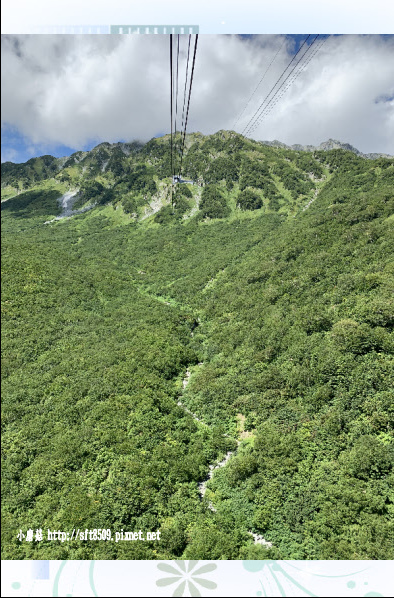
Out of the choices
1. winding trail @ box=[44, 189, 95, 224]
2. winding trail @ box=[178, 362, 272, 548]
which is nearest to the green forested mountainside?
winding trail @ box=[178, 362, 272, 548]

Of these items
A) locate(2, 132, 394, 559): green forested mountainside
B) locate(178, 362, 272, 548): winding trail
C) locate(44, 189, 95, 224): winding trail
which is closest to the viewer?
locate(2, 132, 394, 559): green forested mountainside

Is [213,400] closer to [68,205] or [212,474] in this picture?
[212,474]

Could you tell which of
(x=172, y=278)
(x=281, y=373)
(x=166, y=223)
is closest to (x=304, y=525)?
(x=281, y=373)

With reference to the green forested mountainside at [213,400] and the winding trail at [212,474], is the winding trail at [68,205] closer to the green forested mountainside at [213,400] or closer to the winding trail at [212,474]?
the green forested mountainside at [213,400]

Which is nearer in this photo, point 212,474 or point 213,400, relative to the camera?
point 212,474

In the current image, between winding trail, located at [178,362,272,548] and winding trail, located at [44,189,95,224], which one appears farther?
winding trail, located at [44,189,95,224]

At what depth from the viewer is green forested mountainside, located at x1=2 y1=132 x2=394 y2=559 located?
17.2m

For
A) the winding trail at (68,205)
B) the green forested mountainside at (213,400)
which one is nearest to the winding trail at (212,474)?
the green forested mountainside at (213,400)

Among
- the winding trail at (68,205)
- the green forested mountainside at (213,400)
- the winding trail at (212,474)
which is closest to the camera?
the green forested mountainside at (213,400)

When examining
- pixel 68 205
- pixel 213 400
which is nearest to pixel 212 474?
pixel 213 400

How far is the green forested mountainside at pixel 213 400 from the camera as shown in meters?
17.2

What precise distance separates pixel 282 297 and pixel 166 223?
245ft

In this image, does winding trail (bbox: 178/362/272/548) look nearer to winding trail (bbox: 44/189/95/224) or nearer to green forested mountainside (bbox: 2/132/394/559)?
green forested mountainside (bbox: 2/132/394/559)

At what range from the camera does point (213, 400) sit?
3041 centimetres
